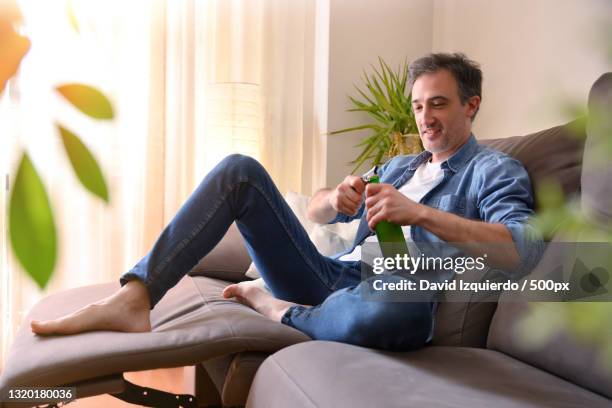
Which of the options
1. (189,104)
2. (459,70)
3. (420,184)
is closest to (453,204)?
(420,184)

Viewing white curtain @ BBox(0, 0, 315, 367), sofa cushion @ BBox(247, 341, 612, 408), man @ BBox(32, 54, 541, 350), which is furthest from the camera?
white curtain @ BBox(0, 0, 315, 367)

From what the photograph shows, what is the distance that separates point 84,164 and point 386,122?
9.42 feet

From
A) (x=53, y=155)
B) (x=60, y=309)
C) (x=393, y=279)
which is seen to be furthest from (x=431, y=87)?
(x=53, y=155)

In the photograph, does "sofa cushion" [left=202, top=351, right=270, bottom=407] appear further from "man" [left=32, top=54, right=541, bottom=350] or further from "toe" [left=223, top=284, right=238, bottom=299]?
"toe" [left=223, top=284, right=238, bottom=299]

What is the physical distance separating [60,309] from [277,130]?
1.80m

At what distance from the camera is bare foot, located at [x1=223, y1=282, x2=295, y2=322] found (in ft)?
5.21

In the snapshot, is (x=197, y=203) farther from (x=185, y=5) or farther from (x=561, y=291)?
(x=185, y=5)

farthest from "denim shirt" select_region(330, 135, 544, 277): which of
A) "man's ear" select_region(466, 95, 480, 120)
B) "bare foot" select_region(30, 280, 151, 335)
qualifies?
"bare foot" select_region(30, 280, 151, 335)

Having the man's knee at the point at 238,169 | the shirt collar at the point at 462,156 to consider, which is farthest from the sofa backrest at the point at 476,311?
the man's knee at the point at 238,169

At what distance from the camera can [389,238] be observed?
144 centimetres

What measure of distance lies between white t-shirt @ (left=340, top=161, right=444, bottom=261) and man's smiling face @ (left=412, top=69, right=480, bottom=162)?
0.16 feet

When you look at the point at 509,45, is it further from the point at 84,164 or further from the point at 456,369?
the point at 84,164

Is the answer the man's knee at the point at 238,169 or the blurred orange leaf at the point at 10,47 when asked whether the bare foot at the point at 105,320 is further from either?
the blurred orange leaf at the point at 10,47

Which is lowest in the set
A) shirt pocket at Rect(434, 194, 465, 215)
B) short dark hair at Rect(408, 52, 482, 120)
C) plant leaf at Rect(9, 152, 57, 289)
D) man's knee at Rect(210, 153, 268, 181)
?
shirt pocket at Rect(434, 194, 465, 215)
